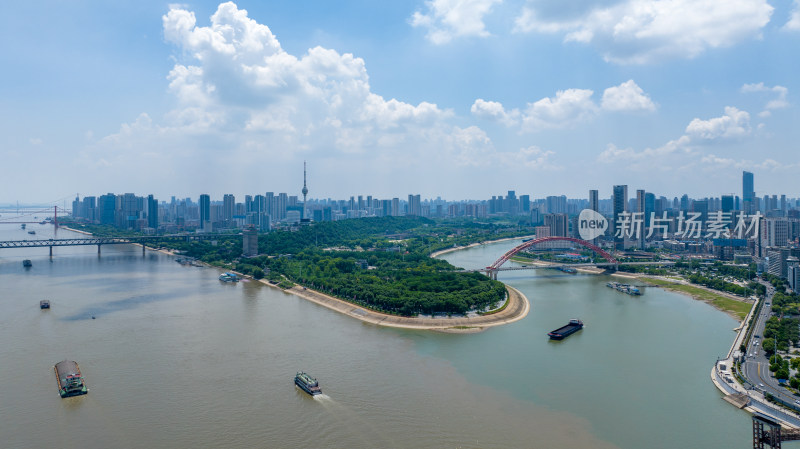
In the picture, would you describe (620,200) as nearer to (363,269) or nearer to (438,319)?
(363,269)

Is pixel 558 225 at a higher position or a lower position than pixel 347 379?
higher

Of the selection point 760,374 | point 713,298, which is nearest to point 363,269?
point 713,298

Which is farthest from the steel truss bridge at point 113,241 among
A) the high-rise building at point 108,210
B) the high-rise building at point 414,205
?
the high-rise building at point 414,205

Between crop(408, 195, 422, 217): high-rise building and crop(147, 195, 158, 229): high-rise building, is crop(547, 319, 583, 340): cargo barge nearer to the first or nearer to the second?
crop(147, 195, 158, 229): high-rise building

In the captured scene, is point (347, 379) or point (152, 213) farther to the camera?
point (152, 213)

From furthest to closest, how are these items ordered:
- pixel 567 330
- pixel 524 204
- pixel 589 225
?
pixel 524 204 < pixel 589 225 < pixel 567 330

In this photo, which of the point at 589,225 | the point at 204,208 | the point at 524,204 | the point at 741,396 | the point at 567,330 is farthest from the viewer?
the point at 524,204

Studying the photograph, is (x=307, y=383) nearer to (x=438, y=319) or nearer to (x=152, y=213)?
(x=438, y=319)

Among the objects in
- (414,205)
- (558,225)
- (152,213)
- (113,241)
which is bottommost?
(113,241)

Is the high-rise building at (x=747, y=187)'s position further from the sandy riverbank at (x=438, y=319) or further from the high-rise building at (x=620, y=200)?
the sandy riverbank at (x=438, y=319)
